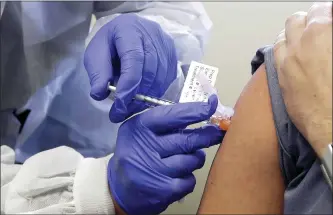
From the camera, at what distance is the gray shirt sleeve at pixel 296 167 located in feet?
1.95

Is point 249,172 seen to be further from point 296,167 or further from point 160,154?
point 160,154

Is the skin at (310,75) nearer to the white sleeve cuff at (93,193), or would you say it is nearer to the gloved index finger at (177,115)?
the gloved index finger at (177,115)

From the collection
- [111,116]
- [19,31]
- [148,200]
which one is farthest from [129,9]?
[148,200]

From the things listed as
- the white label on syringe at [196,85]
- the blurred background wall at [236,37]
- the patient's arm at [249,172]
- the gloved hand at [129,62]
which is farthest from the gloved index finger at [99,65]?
the blurred background wall at [236,37]

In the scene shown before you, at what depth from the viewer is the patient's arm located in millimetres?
691

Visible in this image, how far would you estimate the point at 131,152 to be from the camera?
2.71 feet

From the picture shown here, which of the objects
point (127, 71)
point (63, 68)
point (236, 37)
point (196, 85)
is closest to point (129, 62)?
point (127, 71)

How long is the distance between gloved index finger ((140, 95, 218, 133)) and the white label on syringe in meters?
0.04

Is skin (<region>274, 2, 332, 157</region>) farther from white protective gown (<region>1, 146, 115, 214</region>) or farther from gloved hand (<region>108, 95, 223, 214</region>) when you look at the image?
white protective gown (<region>1, 146, 115, 214</region>)

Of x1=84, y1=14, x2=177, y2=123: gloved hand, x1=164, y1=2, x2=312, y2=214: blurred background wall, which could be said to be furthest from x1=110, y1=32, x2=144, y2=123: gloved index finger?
x1=164, y1=2, x2=312, y2=214: blurred background wall

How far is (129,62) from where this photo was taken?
0.85 meters

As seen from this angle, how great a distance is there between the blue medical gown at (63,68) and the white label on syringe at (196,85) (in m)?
0.34

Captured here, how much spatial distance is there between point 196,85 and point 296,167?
0.25 metres

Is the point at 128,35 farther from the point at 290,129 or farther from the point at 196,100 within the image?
the point at 290,129
